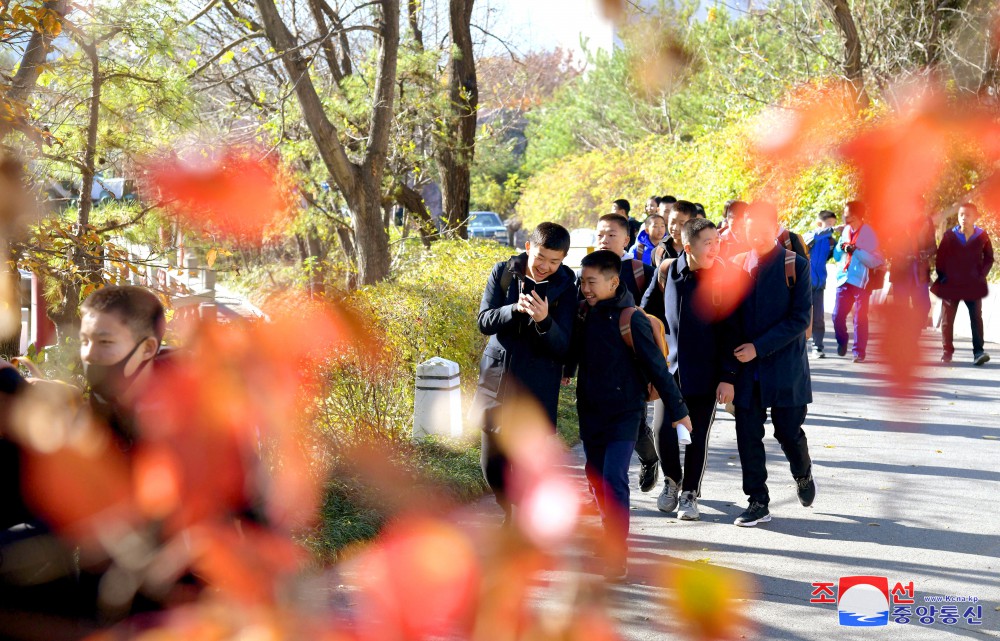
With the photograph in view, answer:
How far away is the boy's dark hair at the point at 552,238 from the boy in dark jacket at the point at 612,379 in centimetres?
17

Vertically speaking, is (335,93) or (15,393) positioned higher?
(335,93)

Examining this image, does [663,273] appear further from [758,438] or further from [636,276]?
[758,438]

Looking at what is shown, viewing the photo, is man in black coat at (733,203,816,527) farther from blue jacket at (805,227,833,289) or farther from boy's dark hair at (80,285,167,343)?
blue jacket at (805,227,833,289)

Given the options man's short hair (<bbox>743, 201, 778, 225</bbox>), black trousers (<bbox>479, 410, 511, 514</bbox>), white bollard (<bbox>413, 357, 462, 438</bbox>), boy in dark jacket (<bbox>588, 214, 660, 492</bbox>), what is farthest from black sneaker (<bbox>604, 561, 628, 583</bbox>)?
white bollard (<bbox>413, 357, 462, 438</bbox>)

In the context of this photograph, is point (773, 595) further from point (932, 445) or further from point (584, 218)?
point (584, 218)

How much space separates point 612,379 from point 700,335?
3.49 feet

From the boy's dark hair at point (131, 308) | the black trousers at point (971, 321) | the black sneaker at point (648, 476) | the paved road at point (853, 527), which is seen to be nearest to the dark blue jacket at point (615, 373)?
the paved road at point (853, 527)

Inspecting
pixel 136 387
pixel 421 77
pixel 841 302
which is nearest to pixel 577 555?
pixel 136 387

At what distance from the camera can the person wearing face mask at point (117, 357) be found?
2.90m

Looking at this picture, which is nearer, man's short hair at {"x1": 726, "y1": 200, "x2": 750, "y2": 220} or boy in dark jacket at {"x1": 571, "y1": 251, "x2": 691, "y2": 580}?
boy in dark jacket at {"x1": 571, "y1": 251, "x2": 691, "y2": 580}

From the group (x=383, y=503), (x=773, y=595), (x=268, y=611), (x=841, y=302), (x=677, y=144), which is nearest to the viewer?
(x=268, y=611)

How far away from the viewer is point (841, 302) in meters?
11.8

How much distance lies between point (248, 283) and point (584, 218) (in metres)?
16.1

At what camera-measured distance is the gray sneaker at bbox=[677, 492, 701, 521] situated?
236 inches
